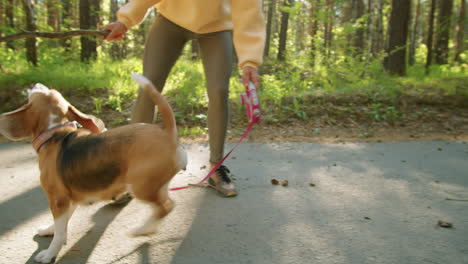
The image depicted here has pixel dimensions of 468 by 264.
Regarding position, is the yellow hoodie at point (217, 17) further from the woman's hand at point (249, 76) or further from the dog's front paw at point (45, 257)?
the dog's front paw at point (45, 257)

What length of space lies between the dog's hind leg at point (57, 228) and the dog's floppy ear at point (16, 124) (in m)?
0.54

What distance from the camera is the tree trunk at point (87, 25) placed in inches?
412

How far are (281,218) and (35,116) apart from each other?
2043mm

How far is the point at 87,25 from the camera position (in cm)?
1056

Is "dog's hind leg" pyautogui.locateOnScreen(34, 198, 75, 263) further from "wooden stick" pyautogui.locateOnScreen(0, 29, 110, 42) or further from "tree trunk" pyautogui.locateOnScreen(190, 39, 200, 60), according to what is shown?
"tree trunk" pyautogui.locateOnScreen(190, 39, 200, 60)

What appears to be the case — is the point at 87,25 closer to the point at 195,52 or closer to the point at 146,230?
the point at 195,52

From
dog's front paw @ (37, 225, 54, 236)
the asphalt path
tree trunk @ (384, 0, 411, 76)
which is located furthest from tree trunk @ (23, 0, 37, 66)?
tree trunk @ (384, 0, 411, 76)

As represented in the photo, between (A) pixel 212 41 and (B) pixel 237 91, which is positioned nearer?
(A) pixel 212 41

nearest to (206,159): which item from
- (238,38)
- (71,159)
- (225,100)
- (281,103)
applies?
(225,100)

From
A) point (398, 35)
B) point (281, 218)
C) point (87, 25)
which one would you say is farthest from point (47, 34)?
point (398, 35)

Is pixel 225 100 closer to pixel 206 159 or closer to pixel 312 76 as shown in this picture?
pixel 206 159

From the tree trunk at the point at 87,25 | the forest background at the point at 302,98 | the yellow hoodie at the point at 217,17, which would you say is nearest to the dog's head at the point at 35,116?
the yellow hoodie at the point at 217,17

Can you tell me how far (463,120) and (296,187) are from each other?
16.6ft

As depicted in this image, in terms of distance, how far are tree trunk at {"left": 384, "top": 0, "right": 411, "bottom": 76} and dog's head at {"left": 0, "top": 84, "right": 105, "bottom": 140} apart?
9934 millimetres
